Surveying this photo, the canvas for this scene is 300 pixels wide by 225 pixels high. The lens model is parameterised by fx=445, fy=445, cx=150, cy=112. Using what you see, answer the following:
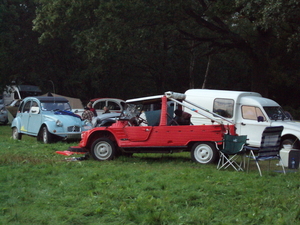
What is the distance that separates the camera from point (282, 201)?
6.88m

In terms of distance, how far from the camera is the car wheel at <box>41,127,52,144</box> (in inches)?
622

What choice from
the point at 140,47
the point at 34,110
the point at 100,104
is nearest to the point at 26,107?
the point at 34,110

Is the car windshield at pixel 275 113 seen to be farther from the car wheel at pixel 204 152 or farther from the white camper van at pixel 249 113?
the car wheel at pixel 204 152

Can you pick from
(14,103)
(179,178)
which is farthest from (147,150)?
(14,103)

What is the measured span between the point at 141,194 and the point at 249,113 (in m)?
8.04

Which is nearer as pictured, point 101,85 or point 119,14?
point 119,14

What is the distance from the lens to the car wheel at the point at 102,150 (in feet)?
38.0

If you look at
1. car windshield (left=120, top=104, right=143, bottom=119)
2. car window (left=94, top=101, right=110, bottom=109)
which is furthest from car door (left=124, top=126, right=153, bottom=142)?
car window (left=94, top=101, right=110, bottom=109)

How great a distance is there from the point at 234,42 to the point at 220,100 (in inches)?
332

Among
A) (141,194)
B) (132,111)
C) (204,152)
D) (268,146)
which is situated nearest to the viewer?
Answer: (141,194)

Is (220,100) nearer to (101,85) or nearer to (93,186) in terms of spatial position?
(93,186)

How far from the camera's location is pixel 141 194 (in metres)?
7.32

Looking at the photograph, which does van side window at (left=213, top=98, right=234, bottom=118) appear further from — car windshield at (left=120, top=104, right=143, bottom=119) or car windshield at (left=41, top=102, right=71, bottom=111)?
car windshield at (left=41, top=102, right=71, bottom=111)

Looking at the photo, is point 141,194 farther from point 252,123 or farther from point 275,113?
point 275,113
